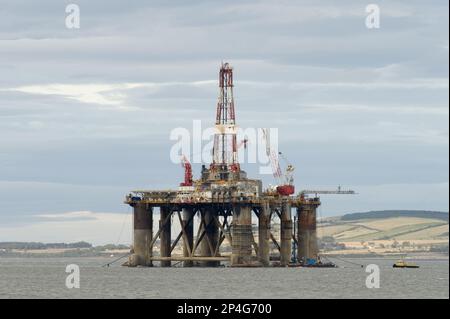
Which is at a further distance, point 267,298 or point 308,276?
point 308,276
